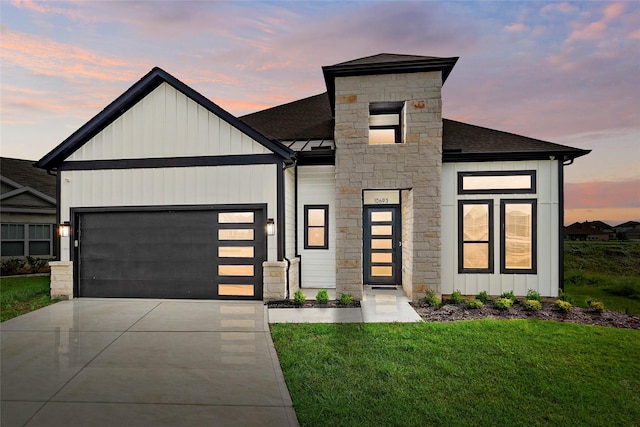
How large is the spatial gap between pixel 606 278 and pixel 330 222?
10.0 metres

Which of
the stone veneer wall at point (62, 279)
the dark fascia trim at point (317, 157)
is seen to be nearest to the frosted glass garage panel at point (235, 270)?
the dark fascia trim at point (317, 157)

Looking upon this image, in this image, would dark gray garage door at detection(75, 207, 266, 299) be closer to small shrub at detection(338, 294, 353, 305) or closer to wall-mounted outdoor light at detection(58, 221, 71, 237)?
wall-mounted outdoor light at detection(58, 221, 71, 237)

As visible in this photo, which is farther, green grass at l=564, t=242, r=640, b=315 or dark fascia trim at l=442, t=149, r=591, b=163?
green grass at l=564, t=242, r=640, b=315

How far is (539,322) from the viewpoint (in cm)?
624

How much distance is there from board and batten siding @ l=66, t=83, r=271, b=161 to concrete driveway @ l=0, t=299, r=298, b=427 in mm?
4210

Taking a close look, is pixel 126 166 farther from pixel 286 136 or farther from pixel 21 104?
pixel 21 104

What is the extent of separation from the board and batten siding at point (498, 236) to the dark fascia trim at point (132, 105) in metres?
4.56

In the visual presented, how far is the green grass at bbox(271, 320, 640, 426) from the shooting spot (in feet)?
10.3

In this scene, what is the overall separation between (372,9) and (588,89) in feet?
29.8

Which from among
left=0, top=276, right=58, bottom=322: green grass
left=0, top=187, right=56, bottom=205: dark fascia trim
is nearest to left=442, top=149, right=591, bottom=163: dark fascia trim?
left=0, top=276, right=58, bottom=322: green grass

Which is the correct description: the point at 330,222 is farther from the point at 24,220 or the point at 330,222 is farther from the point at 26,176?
the point at 26,176

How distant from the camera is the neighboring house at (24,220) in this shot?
13.5 meters

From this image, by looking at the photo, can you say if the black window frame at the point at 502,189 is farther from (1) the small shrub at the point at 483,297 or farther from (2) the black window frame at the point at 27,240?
(2) the black window frame at the point at 27,240

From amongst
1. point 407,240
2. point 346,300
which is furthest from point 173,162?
point 407,240
